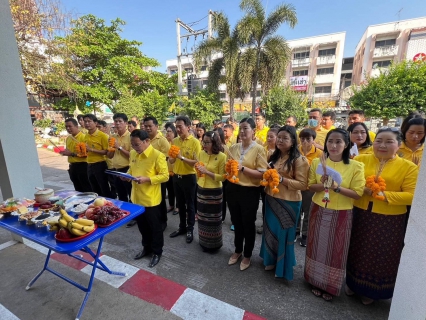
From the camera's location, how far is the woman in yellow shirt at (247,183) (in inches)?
96.9

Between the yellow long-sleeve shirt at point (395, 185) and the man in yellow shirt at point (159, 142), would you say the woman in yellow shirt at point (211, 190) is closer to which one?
the man in yellow shirt at point (159, 142)

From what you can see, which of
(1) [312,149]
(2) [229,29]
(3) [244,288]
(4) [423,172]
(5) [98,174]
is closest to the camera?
(4) [423,172]

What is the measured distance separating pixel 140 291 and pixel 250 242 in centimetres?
134

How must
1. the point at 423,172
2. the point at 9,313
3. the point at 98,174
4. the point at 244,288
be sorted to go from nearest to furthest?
the point at 423,172, the point at 9,313, the point at 244,288, the point at 98,174

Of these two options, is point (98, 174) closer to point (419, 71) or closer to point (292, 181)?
point (292, 181)

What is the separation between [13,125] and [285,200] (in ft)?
11.6

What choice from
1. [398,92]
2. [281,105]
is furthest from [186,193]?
[398,92]

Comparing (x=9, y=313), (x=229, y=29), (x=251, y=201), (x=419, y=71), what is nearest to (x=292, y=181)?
(x=251, y=201)

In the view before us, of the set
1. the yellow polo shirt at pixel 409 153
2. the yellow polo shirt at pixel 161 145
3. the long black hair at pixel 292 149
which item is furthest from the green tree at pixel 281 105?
the long black hair at pixel 292 149

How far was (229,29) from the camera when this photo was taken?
12773 millimetres

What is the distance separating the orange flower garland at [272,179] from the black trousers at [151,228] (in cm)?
138

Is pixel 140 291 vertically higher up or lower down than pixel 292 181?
lower down

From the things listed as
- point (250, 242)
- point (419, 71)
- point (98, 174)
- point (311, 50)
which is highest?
point (311, 50)

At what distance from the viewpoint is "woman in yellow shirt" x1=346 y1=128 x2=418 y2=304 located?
187 cm
